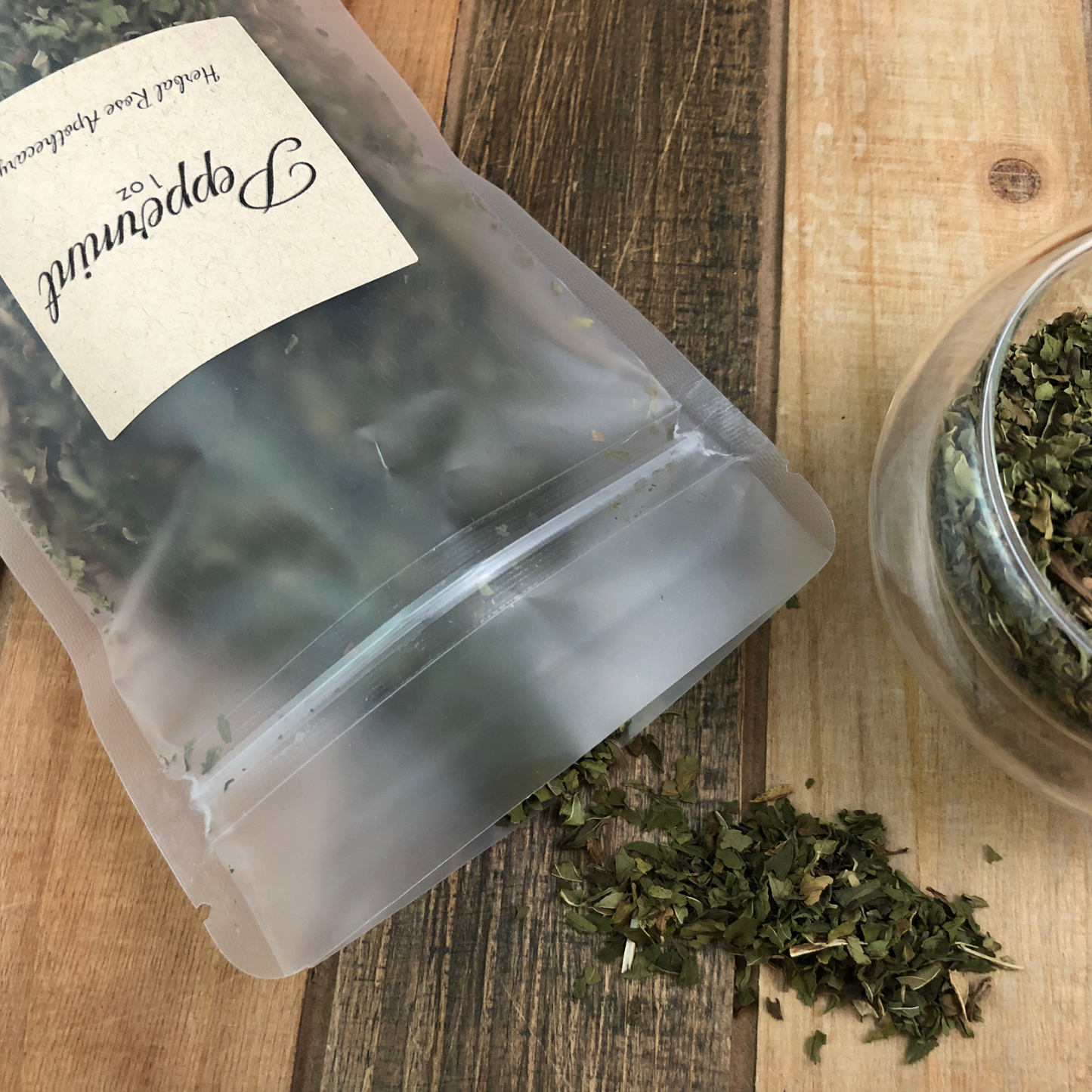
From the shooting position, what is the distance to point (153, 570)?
1.87 ft

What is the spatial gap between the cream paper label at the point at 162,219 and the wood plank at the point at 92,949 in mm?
282

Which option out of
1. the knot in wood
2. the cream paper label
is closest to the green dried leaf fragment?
the cream paper label

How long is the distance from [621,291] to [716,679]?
13.3 inches

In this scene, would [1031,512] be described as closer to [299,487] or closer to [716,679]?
[716,679]

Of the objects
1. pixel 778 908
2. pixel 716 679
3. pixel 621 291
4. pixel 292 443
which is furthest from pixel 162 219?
pixel 778 908

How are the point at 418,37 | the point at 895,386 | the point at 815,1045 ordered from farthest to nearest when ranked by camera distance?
the point at 418,37
the point at 895,386
the point at 815,1045

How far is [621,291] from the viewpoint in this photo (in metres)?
0.76

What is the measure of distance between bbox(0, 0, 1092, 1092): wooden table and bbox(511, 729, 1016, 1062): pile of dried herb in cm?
2

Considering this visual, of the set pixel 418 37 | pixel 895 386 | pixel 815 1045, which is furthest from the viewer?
pixel 418 37

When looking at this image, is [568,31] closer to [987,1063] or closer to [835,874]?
[835,874]

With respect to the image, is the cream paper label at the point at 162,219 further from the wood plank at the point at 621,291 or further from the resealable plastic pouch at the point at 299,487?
the wood plank at the point at 621,291

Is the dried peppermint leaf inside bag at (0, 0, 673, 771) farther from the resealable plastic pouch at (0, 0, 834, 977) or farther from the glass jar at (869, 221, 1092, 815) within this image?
the glass jar at (869, 221, 1092, 815)

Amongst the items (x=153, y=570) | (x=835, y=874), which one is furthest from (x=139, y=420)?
(x=835, y=874)

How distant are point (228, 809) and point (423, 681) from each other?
0.15m
